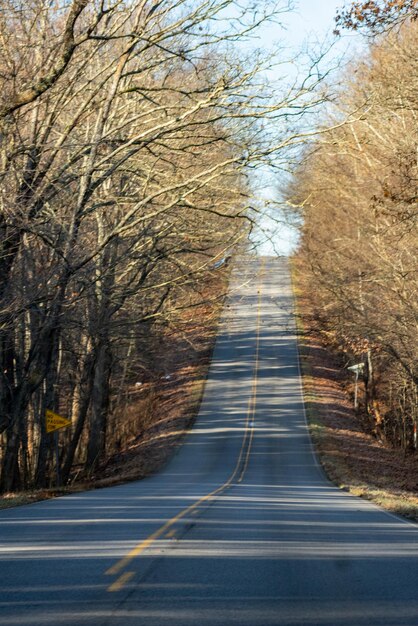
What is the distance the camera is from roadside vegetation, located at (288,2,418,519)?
22.0m


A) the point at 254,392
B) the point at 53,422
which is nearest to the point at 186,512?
the point at 53,422

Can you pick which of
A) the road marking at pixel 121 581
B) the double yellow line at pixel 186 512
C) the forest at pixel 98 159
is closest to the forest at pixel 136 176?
the forest at pixel 98 159

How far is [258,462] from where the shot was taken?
1499 inches

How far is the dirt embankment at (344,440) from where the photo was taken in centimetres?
2836

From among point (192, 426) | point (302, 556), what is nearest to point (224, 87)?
point (302, 556)

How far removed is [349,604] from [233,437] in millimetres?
37588

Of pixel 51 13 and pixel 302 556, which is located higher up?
pixel 51 13

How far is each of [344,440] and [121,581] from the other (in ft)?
124

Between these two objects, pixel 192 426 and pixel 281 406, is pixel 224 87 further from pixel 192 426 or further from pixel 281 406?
pixel 281 406

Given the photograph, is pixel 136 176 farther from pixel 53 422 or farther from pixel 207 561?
pixel 207 561

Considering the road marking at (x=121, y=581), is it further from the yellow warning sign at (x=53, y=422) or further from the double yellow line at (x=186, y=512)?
the yellow warning sign at (x=53, y=422)

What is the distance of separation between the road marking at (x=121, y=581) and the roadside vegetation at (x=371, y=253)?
10057 mm

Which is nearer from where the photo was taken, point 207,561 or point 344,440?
point 207,561

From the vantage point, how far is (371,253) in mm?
37844
